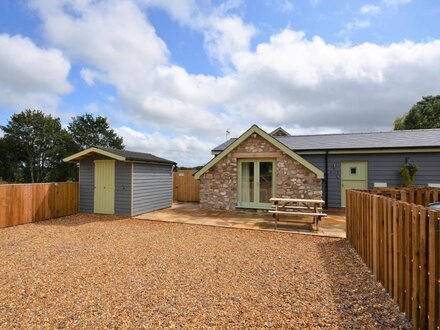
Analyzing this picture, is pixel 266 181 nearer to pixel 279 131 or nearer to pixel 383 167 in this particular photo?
pixel 383 167

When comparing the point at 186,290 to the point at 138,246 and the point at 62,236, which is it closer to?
the point at 138,246

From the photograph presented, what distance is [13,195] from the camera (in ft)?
30.6

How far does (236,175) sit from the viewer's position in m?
12.0

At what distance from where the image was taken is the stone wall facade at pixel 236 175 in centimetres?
1103

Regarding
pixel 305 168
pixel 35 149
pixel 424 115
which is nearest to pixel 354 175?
pixel 305 168

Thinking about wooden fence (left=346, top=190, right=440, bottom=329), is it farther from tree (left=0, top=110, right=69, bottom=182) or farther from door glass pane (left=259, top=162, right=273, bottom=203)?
tree (left=0, top=110, right=69, bottom=182)

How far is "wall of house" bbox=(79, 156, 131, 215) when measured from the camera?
1111 centimetres

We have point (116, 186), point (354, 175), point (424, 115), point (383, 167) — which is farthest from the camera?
point (424, 115)

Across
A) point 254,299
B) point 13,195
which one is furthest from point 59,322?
point 13,195

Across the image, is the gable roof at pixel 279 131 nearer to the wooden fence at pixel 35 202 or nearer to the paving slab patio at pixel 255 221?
the paving slab patio at pixel 255 221

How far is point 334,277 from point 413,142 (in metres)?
10.8

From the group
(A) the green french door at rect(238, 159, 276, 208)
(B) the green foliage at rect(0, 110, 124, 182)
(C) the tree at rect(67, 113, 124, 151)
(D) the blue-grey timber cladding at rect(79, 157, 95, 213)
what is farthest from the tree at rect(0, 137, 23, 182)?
(A) the green french door at rect(238, 159, 276, 208)

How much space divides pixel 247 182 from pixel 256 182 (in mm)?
441

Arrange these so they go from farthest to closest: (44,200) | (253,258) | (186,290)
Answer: (44,200)
(253,258)
(186,290)
